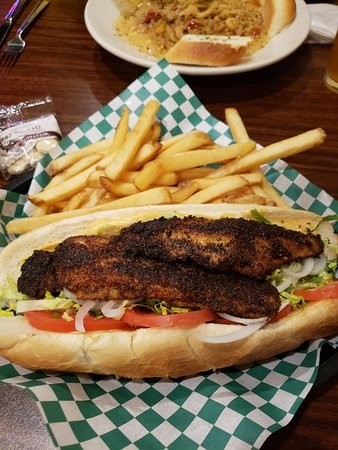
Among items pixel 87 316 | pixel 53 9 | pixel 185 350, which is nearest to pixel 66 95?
pixel 53 9

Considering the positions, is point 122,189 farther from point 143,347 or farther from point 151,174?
point 143,347

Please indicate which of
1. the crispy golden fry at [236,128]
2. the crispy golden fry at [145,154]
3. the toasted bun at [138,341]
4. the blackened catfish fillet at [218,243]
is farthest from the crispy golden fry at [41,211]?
the crispy golden fry at [236,128]

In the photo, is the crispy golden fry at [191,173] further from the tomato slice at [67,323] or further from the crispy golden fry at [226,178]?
the tomato slice at [67,323]

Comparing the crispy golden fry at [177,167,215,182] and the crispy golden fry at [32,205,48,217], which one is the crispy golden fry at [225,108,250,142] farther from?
the crispy golden fry at [32,205,48,217]

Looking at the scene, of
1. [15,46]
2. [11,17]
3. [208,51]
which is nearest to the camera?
[208,51]

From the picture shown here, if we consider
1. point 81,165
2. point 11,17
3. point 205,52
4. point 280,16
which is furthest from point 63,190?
point 11,17

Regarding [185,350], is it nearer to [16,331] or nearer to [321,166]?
[16,331]
